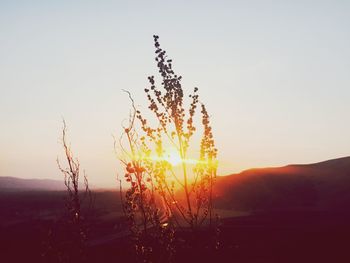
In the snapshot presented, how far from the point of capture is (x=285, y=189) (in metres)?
60.4

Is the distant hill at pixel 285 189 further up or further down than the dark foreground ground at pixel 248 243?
further up

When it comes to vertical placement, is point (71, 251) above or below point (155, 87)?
below

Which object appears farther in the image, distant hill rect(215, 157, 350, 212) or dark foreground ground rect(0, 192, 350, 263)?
distant hill rect(215, 157, 350, 212)

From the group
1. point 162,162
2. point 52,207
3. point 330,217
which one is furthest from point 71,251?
point 52,207

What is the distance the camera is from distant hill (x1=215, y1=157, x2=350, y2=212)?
5406cm

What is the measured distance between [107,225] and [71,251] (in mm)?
38005

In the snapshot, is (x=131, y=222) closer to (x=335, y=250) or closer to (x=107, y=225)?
(x=335, y=250)

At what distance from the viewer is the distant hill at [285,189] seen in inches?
2128

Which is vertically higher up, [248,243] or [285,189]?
[285,189]

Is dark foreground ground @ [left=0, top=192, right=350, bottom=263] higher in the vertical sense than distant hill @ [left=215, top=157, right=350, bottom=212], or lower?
A: lower

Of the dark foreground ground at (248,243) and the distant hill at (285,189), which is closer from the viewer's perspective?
the dark foreground ground at (248,243)

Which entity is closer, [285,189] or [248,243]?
[248,243]

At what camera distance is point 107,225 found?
1834 inches

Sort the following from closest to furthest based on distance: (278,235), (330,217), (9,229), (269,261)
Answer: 1. (269,261)
2. (278,235)
3. (330,217)
4. (9,229)
